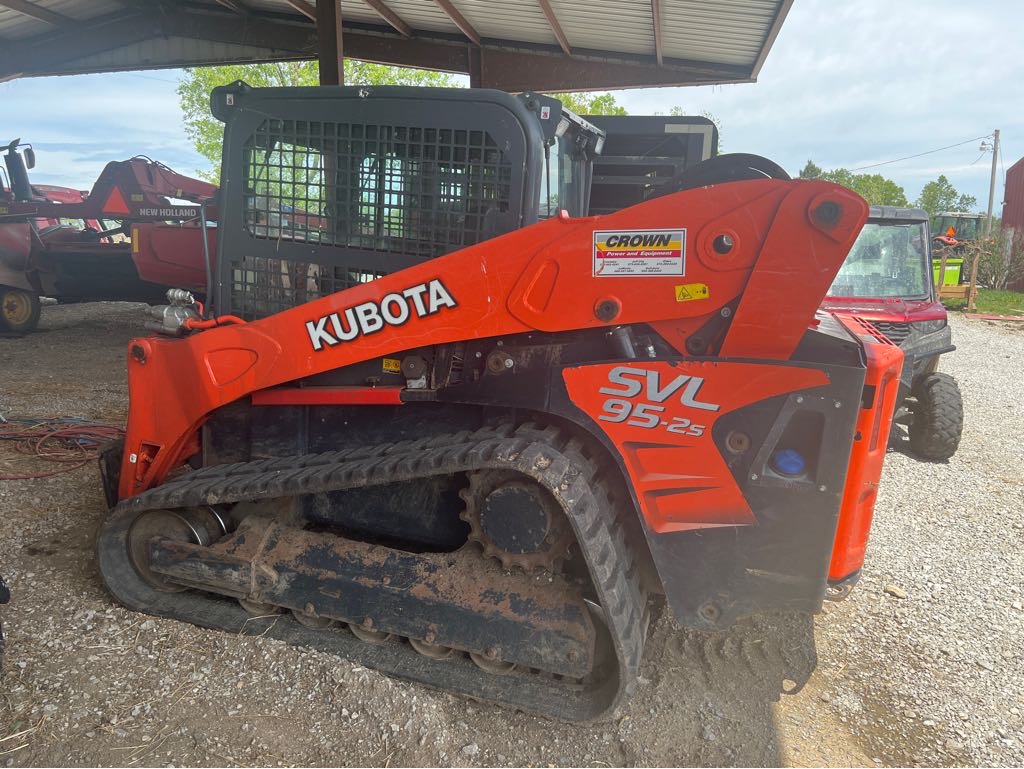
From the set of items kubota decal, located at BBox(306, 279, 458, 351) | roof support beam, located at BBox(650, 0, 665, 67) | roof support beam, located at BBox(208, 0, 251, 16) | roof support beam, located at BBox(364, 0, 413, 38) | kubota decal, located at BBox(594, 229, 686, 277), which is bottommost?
kubota decal, located at BBox(306, 279, 458, 351)

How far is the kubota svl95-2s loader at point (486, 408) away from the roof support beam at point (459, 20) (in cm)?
640

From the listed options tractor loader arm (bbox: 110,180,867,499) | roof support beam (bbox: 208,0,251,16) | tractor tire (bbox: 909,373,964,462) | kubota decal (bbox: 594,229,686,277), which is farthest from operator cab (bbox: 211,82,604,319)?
roof support beam (bbox: 208,0,251,16)

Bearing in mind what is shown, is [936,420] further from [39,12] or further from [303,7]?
[39,12]

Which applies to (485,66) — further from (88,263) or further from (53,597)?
(53,597)

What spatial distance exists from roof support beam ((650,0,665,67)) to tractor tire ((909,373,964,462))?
4567 millimetres

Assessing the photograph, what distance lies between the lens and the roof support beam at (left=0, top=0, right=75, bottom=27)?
397 inches

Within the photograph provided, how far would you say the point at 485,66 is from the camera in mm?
10648

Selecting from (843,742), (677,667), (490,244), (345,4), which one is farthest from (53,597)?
(345,4)

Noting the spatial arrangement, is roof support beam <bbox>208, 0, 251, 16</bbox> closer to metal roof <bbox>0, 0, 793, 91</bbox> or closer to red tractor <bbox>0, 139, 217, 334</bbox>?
metal roof <bbox>0, 0, 793, 91</bbox>

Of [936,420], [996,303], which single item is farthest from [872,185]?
[936,420]

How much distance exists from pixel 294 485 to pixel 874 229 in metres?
6.59

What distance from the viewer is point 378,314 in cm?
285

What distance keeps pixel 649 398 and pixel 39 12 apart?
12061 millimetres

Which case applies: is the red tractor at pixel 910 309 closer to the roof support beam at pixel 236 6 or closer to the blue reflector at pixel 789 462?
the blue reflector at pixel 789 462
